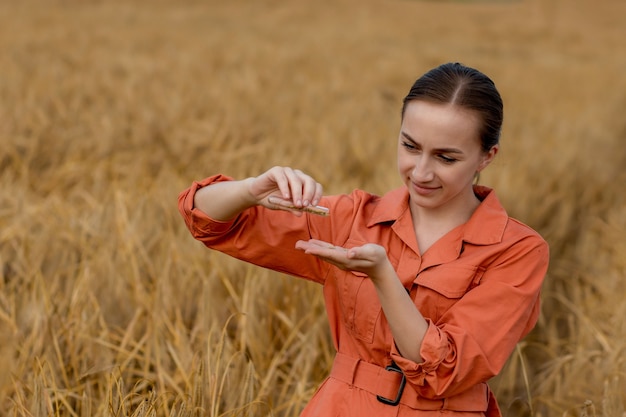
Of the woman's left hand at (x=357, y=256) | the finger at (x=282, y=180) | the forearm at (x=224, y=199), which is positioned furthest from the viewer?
the forearm at (x=224, y=199)

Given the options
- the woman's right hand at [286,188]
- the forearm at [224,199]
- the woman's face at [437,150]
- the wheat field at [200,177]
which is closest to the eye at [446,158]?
the woman's face at [437,150]

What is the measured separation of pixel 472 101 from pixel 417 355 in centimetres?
49

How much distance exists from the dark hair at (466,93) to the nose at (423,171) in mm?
115

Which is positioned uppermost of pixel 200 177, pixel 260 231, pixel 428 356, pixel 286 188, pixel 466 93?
pixel 466 93

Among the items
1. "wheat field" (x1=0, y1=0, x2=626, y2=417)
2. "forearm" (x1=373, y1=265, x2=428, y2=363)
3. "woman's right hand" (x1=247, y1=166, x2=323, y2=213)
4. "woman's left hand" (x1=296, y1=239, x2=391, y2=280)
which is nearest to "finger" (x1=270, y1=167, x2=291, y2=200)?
"woman's right hand" (x1=247, y1=166, x2=323, y2=213)

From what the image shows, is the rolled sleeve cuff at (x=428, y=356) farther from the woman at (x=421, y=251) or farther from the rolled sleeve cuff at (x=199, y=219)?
the rolled sleeve cuff at (x=199, y=219)

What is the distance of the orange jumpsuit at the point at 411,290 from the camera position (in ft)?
5.26

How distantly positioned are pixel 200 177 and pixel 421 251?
2.40 meters

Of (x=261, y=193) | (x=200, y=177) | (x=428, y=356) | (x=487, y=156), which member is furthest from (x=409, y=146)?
(x=200, y=177)

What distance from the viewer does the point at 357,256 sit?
1472 mm

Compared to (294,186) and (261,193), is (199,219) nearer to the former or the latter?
(261,193)

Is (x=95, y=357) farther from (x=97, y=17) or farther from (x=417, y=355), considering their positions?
(x=97, y=17)

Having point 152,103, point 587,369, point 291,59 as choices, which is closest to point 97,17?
point 291,59

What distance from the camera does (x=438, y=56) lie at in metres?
10.5
